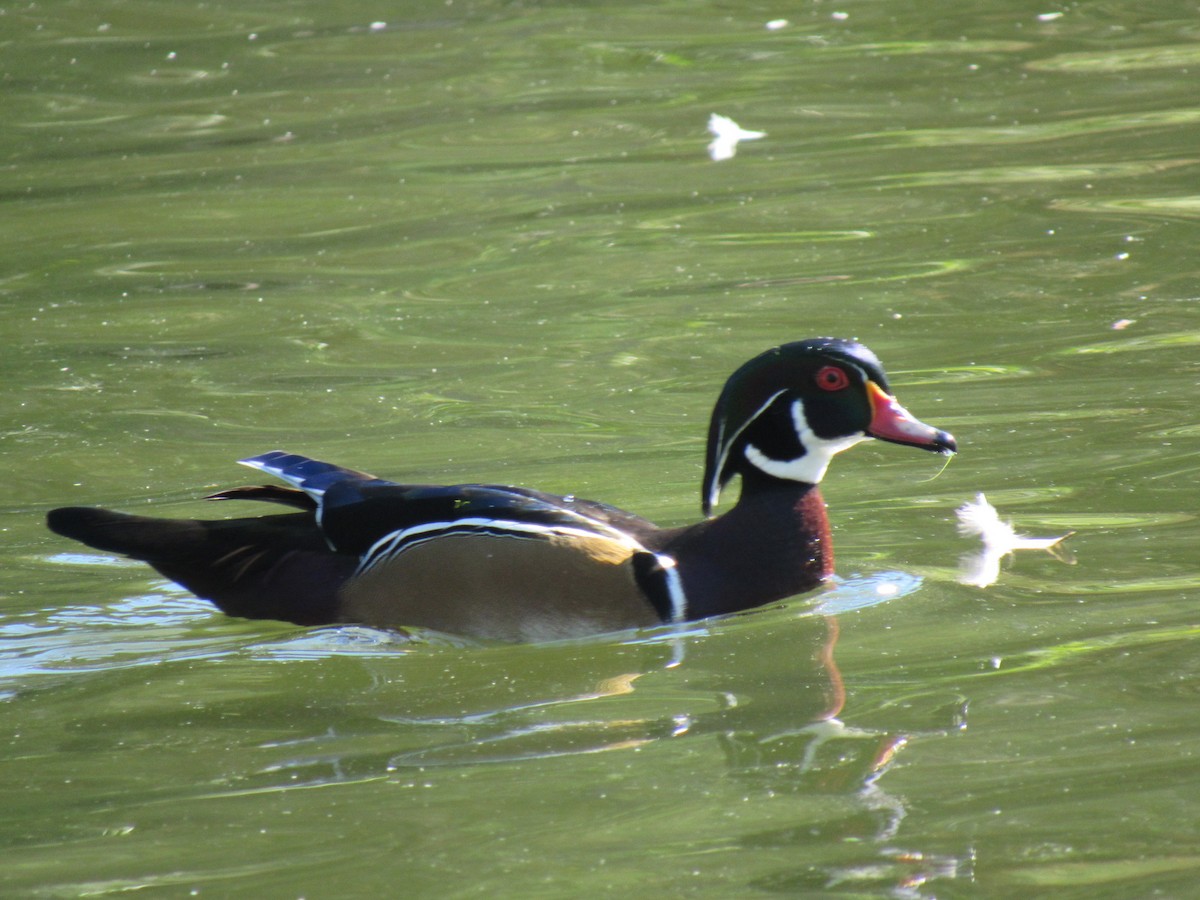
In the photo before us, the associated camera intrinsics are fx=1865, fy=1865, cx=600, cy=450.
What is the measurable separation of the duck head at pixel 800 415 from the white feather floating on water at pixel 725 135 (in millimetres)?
6091

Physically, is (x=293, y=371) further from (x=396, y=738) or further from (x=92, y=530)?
(x=396, y=738)

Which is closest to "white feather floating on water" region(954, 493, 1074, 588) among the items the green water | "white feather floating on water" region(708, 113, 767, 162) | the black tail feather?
the green water

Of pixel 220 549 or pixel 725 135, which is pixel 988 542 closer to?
pixel 220 549

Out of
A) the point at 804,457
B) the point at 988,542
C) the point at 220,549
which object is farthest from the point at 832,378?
the point at 220,549

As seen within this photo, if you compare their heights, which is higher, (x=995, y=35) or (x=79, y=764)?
(x=995, y=35)

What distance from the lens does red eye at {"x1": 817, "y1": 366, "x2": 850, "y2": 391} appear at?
5.80m

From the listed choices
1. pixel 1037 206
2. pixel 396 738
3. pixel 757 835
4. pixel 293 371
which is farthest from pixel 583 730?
pixel 1037 206

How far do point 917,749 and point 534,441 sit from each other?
3.21 meters

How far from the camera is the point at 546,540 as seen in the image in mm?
5668

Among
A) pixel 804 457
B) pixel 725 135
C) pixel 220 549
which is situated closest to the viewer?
pixel 804 457

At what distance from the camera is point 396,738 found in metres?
4.83

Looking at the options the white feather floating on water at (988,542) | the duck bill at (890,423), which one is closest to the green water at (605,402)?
the white feather floating on water at (988,542)

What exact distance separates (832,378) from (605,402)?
7.16 feet

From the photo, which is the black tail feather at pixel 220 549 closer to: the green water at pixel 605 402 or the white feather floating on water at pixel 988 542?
the green water at pixel 605 402
